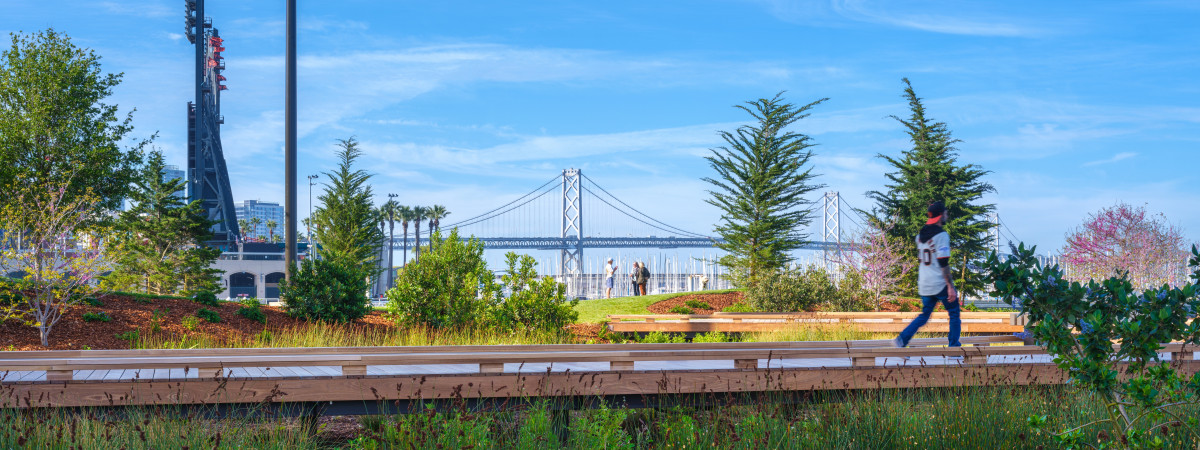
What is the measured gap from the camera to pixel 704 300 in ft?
74.7

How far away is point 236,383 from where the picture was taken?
5.68 m

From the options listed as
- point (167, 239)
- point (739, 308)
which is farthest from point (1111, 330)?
point (167, 239)

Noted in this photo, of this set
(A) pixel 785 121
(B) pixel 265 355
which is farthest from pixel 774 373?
(A) pixel 785 121

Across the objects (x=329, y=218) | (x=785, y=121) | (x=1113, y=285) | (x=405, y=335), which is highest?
(x=785, y=121)

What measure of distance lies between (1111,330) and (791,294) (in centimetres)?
1538

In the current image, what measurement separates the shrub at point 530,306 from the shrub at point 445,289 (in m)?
0.29

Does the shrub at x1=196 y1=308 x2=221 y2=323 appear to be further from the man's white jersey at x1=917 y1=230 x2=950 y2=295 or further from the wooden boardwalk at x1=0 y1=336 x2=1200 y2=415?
the man's white jersey at x1=917 y1=230 x2=950 y2=295

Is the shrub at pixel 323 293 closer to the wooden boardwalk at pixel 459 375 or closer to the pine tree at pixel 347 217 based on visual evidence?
the wooden boardwalk at pixel 459 375

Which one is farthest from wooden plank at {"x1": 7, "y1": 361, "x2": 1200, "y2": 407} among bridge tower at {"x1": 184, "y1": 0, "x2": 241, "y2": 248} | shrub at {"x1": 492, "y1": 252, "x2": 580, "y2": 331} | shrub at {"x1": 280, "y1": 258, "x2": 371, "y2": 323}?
bridge tower at {"x1": 184, "y1": 0, "x2": 241, "y2": 248}

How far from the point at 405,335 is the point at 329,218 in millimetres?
20127

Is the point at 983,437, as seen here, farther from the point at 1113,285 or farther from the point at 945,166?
the point at 945,166

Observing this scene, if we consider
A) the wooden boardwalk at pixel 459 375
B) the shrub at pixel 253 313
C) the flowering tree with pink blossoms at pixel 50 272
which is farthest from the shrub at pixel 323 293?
the wooden boardwalk at pixel 459 375

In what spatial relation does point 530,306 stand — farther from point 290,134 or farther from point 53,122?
point 53,122

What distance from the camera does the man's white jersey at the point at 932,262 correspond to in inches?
294
